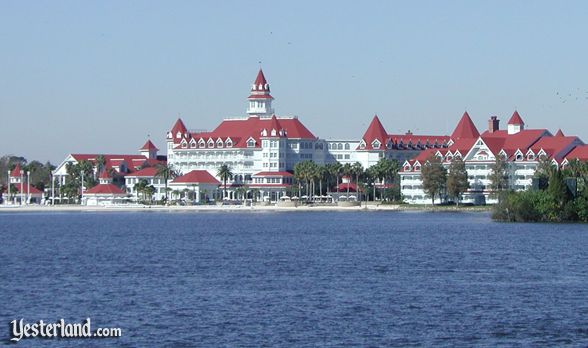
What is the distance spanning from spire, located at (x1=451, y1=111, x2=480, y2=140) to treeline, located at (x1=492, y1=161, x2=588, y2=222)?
74564 mm

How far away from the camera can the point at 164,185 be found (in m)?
189

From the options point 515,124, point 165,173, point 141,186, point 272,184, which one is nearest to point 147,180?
point 141,186

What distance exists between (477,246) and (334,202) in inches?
3823

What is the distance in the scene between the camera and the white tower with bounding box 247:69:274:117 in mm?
195875

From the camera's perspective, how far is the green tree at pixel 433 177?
481ft

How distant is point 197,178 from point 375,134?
86.3ft

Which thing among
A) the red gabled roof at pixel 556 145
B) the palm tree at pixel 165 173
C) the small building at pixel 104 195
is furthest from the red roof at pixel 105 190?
the red gabled roof at pixel 556 145

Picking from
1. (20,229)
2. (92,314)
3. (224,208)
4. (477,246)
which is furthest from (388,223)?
(92,314)

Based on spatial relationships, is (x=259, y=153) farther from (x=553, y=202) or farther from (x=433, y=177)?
(x=553, y=202)

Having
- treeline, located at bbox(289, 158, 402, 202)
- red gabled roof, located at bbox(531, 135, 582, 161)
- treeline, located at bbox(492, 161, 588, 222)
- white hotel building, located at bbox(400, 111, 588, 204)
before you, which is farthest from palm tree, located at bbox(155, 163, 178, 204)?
treeline, located at bbox(492, 161, 588, 222)

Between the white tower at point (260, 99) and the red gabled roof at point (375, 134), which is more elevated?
the white tower at point (260, 99)

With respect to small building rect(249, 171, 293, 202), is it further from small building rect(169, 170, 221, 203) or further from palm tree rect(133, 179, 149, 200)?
palm tree rect(133, 179, 149, 200)

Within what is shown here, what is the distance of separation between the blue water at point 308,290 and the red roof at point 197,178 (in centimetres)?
10114

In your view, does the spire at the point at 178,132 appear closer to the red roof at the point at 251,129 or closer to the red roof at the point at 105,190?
the red roof at the point at 251,129
